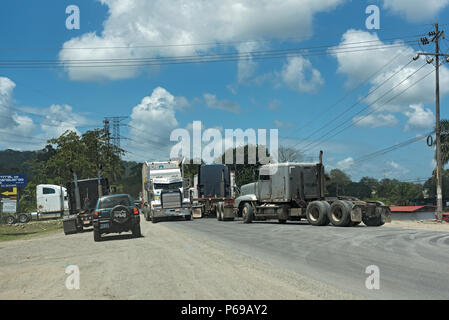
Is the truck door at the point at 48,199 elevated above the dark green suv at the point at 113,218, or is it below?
below

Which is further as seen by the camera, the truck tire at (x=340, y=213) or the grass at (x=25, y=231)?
the grass at (x=25, y=231)

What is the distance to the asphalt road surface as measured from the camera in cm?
753

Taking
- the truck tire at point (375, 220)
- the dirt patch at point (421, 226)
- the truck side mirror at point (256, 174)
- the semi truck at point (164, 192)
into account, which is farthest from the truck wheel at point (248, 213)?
the dirt patch at point (421, 226)

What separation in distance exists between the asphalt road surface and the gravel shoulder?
17mm

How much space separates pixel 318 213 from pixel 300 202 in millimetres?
2059

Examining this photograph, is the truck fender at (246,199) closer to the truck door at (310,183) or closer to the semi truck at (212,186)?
the truck door at (310,183)

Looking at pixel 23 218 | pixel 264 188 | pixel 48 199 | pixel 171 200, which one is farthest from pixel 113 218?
pixel 48 199

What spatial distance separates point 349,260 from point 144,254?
580cm

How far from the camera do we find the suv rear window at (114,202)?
1914cm

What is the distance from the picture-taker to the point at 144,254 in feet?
43.0

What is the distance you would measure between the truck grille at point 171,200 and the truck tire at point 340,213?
14.0 metres
